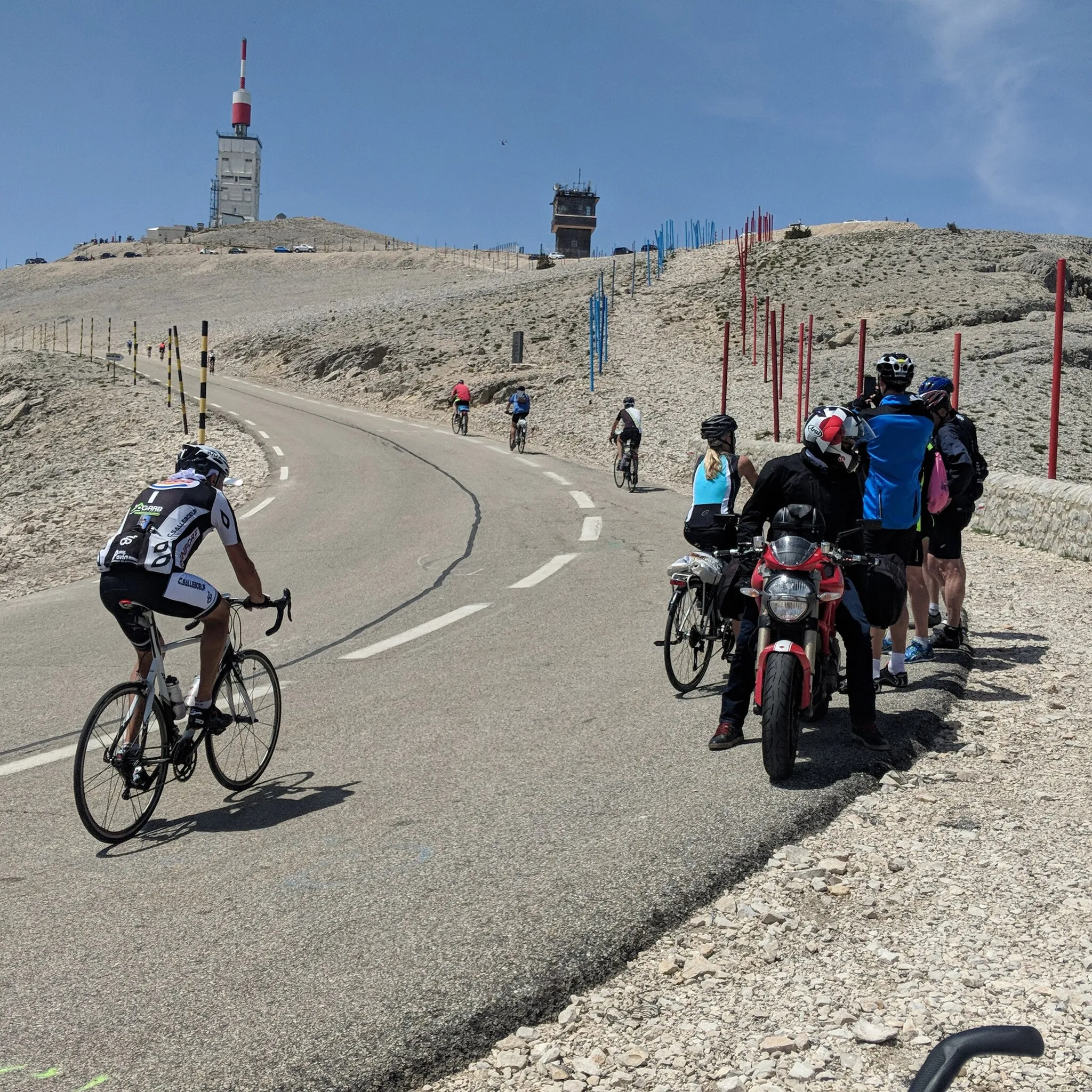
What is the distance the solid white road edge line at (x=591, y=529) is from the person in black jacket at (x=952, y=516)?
287 inches

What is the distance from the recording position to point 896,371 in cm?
720

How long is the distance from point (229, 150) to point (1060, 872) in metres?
186

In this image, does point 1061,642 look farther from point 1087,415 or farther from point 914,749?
point 1087,415

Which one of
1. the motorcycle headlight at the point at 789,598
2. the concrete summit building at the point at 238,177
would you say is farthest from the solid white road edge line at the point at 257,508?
the concrete summit building at the point at 238,177

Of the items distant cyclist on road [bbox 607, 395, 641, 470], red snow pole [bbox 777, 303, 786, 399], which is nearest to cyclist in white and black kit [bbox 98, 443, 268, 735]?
distant cyclist on road [bbox 607, 395, 641, 470]

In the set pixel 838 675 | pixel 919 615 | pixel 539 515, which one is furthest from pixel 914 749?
pixel 539 515

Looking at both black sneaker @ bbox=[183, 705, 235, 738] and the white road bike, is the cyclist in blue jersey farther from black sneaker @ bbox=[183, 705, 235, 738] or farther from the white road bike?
black sneaker @ bbox=[183, 705, 235, 738]

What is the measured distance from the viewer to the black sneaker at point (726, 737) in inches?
244

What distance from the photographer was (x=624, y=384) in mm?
38281

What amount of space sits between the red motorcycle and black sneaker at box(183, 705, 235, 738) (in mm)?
2743

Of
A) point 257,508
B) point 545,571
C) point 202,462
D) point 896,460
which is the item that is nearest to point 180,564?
point 202,462

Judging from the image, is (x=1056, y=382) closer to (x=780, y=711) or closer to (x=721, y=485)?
(x=721, y=485)

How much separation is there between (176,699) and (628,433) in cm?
1670

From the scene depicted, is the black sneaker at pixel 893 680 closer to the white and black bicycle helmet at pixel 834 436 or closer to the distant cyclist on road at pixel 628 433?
the white and black bicycle helmet at pixel 834 436
